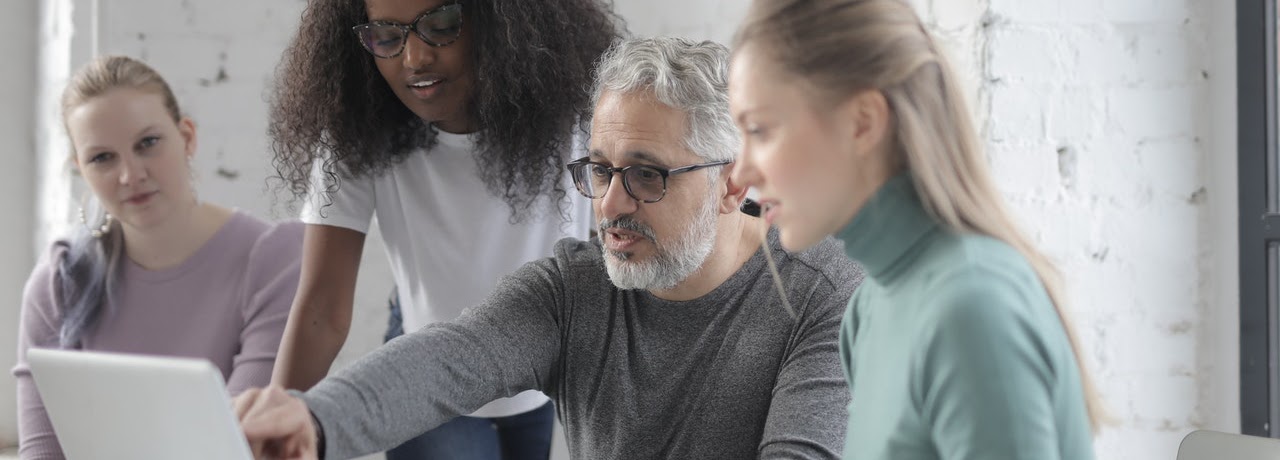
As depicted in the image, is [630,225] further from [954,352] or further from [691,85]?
[954,352]

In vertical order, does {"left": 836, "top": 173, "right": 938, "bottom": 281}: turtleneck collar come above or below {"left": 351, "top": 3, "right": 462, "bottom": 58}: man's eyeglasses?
below

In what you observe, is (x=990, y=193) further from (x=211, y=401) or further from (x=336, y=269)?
(x=336, y=269)

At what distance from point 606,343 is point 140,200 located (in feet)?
2.98

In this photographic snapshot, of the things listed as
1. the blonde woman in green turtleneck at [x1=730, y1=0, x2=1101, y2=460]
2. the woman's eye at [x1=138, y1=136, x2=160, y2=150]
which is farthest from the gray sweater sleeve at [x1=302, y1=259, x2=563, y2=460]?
the woman's eye at [x1=138, y1=136, x2=160, y2=150]

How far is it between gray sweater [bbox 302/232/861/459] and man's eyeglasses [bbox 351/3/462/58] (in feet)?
0.95

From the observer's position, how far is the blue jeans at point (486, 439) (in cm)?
153

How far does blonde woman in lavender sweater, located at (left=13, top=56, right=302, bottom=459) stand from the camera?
1.82 meters

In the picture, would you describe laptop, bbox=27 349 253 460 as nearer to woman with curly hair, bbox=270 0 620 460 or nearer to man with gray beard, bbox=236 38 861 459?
man with gray beard, bbox=236 38 861 459

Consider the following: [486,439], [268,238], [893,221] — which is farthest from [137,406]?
[268,238]

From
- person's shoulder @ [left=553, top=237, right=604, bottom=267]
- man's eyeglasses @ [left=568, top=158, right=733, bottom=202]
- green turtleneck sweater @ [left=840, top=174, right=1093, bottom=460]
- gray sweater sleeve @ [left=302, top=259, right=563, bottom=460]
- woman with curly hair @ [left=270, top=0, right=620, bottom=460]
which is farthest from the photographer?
woman with curly hair @ [left=270, top=0, right=620, bottom=460]

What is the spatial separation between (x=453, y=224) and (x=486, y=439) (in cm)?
28

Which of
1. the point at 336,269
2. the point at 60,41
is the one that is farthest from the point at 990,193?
the point at 60,41

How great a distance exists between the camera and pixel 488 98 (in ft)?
4.74

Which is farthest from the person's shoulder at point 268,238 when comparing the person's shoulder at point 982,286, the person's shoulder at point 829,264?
the person's shoulder at point 982,286
